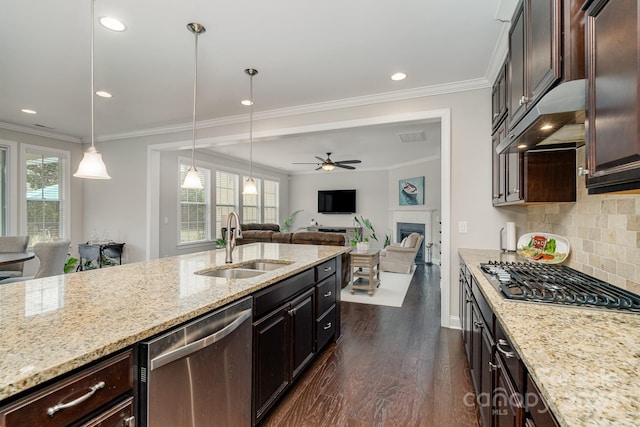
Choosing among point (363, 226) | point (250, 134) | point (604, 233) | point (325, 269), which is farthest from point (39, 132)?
point (363, 226)

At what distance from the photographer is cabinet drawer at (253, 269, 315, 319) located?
171cm

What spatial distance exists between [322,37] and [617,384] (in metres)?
2.70

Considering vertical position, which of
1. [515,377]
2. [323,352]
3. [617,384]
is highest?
[617,384]

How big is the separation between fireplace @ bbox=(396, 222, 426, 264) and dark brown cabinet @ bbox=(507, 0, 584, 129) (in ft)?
20.0

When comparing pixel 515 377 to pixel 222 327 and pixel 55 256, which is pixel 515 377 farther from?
pixel 55 256

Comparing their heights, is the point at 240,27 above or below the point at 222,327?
above

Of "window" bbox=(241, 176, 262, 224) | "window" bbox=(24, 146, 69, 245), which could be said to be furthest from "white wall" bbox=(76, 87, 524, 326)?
"window" bbox=(241, 176, 262, 224)

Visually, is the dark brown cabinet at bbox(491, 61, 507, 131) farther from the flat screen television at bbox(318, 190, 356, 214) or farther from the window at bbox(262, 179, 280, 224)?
the window at bbox(262, 179, 280, 224)

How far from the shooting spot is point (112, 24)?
7.71 feet

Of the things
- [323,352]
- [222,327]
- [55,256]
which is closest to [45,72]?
[55,256]

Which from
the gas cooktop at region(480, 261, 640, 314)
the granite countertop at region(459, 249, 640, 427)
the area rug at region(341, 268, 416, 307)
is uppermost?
the gas cooktop at region(480, 261, 640, 314)

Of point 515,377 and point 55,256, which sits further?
point 55,256

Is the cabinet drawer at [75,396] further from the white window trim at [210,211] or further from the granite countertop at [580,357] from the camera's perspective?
the white window trim at [210,211]

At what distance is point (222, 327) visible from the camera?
139 centimetres
